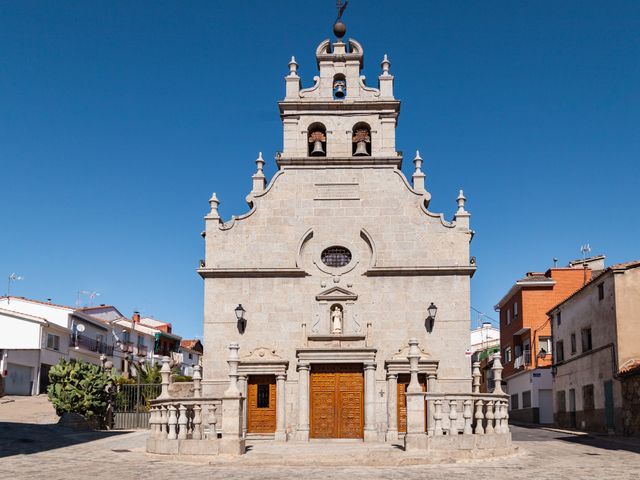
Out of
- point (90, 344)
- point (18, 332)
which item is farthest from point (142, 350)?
point (18, 332)

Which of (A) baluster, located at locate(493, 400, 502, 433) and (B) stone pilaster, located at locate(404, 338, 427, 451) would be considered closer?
(B) stone pilaster, located at locate(404, 338, 427, 451)

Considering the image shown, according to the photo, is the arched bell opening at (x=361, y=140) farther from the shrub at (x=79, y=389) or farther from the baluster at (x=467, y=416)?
the shrub at (x=79, y=389)

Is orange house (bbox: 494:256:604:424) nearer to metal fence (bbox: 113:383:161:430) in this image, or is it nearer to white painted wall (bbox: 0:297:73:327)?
metal fence (bbox: 113:383:161:430)

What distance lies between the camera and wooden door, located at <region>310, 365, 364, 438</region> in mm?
23031

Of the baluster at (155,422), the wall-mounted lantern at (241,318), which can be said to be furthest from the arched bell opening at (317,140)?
the baluster at (155,422)

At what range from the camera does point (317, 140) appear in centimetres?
2530

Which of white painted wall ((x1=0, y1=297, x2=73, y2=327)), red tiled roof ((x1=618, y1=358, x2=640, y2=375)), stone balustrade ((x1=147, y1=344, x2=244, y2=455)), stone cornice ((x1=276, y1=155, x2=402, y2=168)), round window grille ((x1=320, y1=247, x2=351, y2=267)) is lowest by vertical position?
stone balustrade ((x1=147, y1=344, x2=244, y2=455))

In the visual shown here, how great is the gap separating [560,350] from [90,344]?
36019 millimetres

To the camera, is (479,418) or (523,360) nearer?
(479,418)

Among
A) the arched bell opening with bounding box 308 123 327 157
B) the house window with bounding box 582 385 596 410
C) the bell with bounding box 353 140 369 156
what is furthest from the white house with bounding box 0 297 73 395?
the house window with bounding box 582 385 596 410

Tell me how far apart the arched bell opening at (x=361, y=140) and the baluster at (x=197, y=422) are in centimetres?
1047

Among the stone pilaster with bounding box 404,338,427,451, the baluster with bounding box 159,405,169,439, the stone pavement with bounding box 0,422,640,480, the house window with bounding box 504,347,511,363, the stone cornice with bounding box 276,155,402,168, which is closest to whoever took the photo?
the stone pavement with bounding box 0,422,640,480

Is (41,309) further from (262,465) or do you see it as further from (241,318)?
(262,465)

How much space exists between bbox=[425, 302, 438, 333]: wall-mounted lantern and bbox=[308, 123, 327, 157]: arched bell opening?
6.35m
